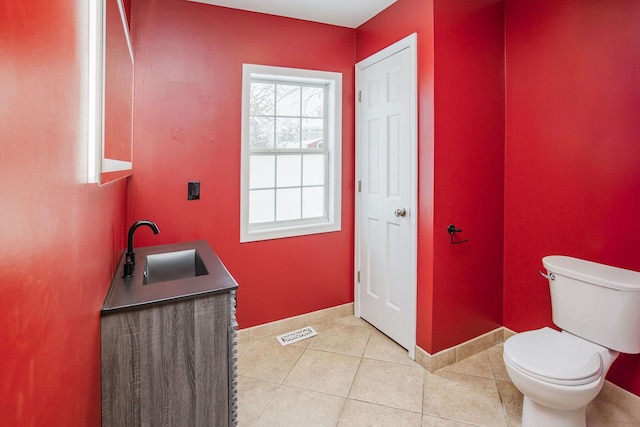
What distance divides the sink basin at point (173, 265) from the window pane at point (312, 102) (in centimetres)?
147

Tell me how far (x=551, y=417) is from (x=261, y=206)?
215 cm

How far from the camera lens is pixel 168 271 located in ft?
6.64

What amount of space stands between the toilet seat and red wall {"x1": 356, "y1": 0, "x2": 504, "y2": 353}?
22.4 inches

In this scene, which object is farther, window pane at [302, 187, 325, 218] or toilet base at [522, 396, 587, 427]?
window pane at [302, 187, 325, 218]

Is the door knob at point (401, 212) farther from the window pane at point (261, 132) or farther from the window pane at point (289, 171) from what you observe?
the window pane at point (261, 132)

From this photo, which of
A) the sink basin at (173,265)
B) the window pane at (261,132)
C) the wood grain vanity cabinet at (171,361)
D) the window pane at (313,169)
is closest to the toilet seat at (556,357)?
the wood grain vanity cabinet at (171,361)

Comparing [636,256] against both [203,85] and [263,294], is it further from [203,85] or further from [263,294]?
[203,85]

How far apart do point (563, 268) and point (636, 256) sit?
354 millimetres

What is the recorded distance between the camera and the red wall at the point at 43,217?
1.41 ft

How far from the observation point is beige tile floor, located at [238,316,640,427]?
72.3 inches

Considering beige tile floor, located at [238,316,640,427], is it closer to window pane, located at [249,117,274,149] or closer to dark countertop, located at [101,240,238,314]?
dark countertop, located at [101,240,238,314]

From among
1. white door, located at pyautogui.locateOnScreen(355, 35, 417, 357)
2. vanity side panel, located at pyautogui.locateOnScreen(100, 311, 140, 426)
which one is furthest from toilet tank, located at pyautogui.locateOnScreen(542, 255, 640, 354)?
vanity side panel, located at pyautogui.locateOnScreen(100, 311, 140, 426)

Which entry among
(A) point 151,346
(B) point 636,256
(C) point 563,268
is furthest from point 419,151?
(A) point 151,346

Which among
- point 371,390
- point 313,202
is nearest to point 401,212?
point 313,202
